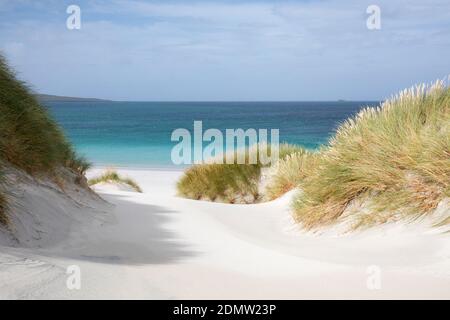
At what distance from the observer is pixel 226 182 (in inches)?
556

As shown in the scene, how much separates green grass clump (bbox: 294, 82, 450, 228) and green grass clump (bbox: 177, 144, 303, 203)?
6359 mm

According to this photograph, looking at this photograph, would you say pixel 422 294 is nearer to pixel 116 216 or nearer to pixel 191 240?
pixel 191 240

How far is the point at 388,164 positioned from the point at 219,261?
2.57 m

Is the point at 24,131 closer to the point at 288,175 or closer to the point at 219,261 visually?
the point at 219,261

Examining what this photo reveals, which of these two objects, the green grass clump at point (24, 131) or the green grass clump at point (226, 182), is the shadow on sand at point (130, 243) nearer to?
the green grass clump at point (24, 131)

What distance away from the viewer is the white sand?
3078 mm

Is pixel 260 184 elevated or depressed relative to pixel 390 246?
elevated

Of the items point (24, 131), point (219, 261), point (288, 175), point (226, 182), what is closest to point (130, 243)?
point (219, 261)

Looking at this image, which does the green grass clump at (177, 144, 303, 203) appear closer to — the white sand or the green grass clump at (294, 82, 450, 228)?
the green grass clump at (294, 82, 450, 228)

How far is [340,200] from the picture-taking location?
633 cm

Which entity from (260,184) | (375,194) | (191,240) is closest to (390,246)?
(375,194)

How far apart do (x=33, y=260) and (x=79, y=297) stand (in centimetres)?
64

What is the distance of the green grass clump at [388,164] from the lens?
5.33 metres

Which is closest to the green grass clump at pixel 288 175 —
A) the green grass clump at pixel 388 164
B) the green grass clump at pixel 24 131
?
the green grass clump at pixel 388 164
